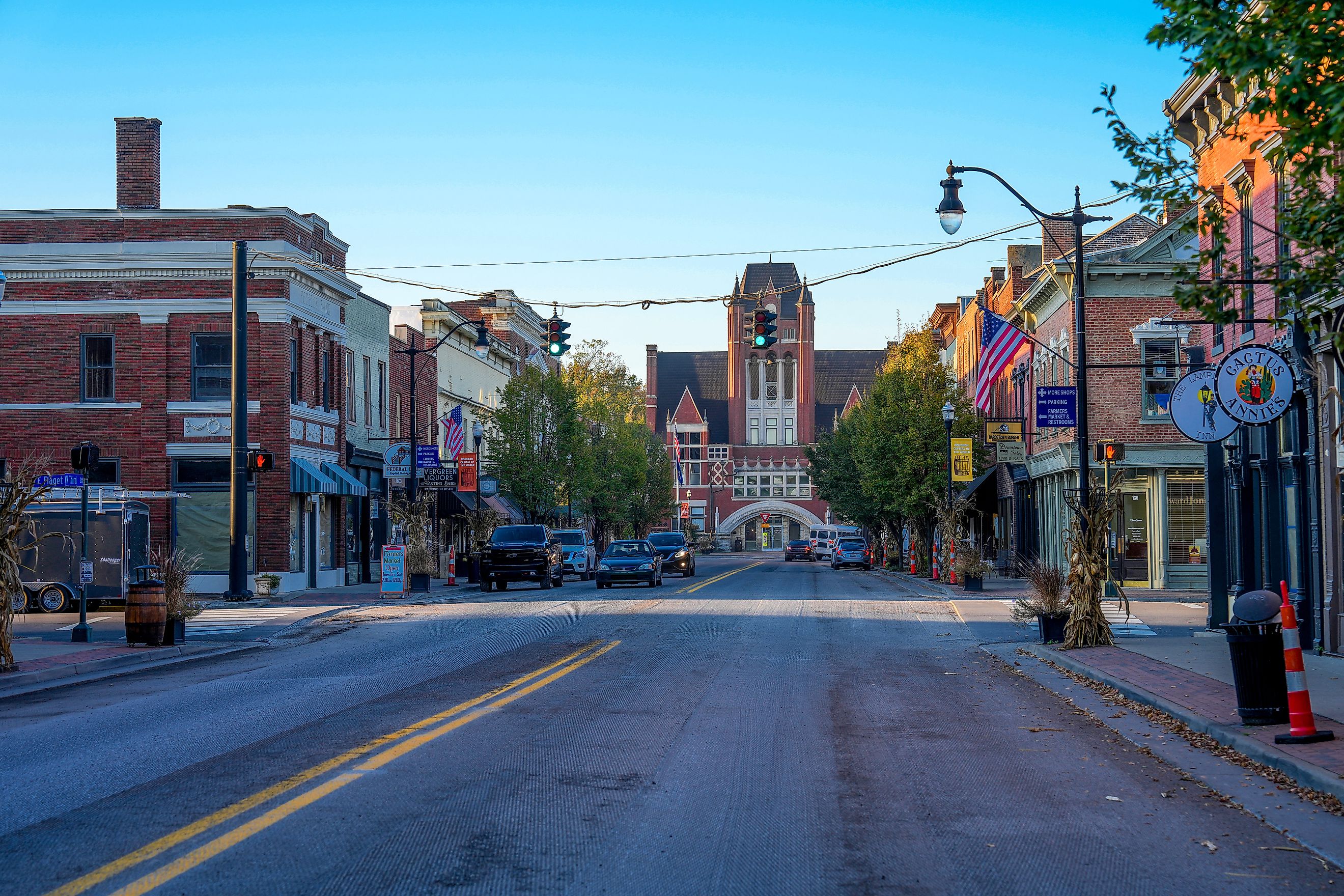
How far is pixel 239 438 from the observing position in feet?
91.5

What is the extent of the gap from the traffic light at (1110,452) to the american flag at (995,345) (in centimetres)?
477

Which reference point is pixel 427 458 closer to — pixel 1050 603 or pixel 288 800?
pixel 1050 603

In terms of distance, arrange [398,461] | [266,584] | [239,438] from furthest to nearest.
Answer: [398,461] < [266,584] < [239,438]

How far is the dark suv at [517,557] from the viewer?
38156 mm

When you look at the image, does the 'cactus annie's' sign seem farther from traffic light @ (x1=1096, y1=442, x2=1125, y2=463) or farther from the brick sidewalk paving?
traffic light @ (x1=1096, y1=442, x2=1125, y2=463)

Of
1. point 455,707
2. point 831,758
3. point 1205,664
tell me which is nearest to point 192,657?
point 455,707

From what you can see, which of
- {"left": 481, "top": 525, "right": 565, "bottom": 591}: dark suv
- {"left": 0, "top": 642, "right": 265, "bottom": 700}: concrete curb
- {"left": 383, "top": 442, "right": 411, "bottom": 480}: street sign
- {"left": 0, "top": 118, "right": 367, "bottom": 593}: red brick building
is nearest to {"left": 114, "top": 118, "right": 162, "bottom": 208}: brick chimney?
{"left": 0, "top": 118, "right": 367, "bottom": 593}: red brick building

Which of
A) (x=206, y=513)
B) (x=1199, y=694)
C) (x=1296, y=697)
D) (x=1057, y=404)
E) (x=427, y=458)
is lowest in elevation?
(x=1199, y=694)

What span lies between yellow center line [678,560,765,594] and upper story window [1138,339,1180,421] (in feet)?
45.1

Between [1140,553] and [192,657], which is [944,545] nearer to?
[1140,553]

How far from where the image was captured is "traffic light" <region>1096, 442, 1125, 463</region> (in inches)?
997

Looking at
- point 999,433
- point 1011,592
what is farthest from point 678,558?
point 1011,592

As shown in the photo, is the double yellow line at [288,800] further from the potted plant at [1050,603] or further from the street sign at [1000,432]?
the street sign at [1000,432]

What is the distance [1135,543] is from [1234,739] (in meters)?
28.5
